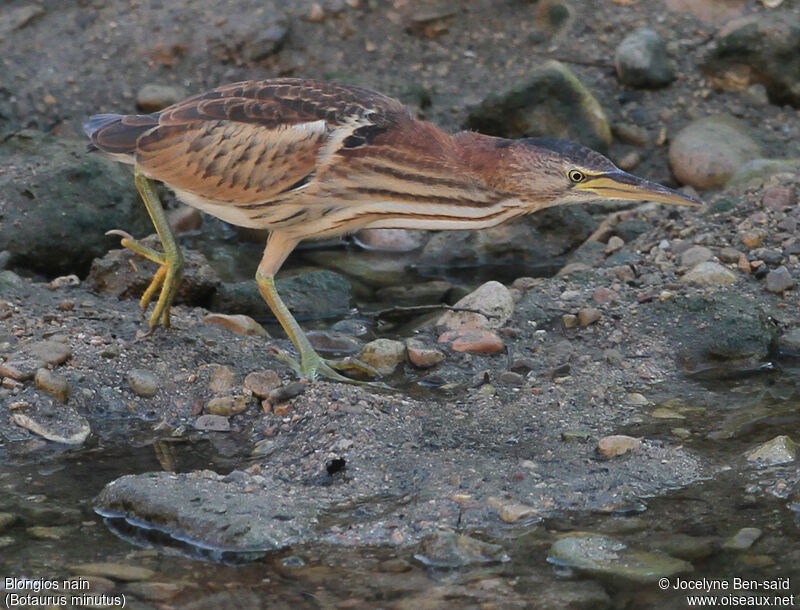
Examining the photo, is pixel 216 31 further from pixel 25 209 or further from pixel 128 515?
pixel 128 515

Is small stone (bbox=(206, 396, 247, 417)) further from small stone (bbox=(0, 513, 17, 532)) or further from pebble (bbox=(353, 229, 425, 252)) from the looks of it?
pebble (bbox=(353, 229, 425, 252))

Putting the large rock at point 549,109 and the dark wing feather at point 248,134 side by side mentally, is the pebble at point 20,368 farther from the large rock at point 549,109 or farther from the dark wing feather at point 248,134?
the large rock at point 549,109

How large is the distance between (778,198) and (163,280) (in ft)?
11.7

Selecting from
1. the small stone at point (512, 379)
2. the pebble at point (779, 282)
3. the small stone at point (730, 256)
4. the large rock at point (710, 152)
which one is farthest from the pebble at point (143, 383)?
the large rock at point (710, 152)

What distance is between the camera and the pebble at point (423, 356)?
610 cm

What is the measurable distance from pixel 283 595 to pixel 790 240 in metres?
3.97

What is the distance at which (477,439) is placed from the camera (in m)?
5.23

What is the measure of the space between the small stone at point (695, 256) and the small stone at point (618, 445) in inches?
78.1

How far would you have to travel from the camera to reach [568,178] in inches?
216

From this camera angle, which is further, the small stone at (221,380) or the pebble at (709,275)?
the pebble at (709,275)

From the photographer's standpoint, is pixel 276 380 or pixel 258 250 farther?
pixel 258 250

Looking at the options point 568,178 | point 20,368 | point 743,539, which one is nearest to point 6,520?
point 20,368

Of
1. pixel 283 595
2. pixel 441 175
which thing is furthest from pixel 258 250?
pixel 283 595

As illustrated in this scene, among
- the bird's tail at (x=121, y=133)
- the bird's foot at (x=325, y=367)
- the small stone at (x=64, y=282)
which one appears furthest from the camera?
the small stone at (x=64, y=282)
